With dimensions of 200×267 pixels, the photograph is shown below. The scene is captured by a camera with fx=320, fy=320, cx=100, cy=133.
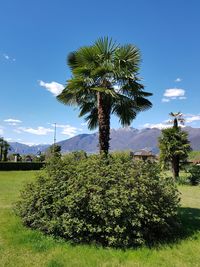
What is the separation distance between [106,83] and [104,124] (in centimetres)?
146

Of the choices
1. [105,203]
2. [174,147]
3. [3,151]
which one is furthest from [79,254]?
[3,151]

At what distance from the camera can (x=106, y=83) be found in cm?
1054

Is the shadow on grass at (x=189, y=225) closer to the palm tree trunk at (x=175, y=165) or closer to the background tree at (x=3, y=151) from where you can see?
the palm tree trunk at (x=175, y=165)

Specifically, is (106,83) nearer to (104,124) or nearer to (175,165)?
(104,124)

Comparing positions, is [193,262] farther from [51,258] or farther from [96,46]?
[96,46]

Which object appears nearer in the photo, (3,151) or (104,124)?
(104,124)

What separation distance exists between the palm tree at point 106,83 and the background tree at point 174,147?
756 inches

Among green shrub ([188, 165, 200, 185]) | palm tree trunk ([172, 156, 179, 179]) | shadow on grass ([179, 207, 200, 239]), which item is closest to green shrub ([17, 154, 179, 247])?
shadow on grass ([179, 207, 200, 239])

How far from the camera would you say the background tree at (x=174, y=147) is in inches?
1178

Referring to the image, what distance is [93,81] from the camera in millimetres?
10602

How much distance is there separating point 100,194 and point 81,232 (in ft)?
2.97

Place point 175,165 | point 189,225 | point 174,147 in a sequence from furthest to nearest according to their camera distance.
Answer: point 175,165 → point 174,147 → point 189,225

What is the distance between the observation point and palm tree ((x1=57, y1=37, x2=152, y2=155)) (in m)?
10.1

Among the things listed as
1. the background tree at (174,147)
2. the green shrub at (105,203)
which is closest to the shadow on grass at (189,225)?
the green shrub at (105,203)
